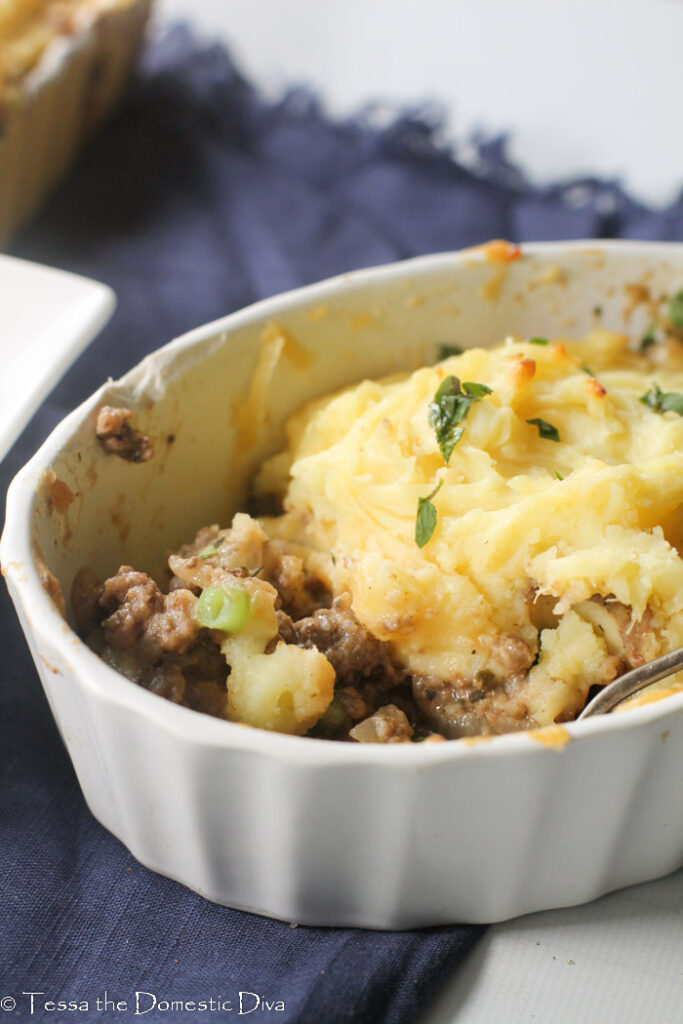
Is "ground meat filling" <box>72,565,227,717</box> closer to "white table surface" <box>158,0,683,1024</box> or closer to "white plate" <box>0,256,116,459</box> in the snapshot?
"white plate" <box>0,256,116,459</box>

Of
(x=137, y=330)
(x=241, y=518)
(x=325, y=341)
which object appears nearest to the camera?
(x=241, y=518)

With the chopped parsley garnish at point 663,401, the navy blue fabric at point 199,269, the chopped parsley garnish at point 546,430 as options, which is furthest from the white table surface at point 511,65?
the chopped parsley garnish at point 546,430

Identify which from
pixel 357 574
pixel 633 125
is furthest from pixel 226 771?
pixel 633 125

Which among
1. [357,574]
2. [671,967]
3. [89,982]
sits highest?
[357,574]

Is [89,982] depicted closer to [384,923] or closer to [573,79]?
[384,923]

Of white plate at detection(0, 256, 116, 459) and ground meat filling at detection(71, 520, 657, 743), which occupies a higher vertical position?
white plate at detection(0, 256, 116, 459)

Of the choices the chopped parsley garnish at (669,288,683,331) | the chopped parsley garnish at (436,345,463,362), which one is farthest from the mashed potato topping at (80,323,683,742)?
the chopped parsley garnish at (669,288,683,331)
